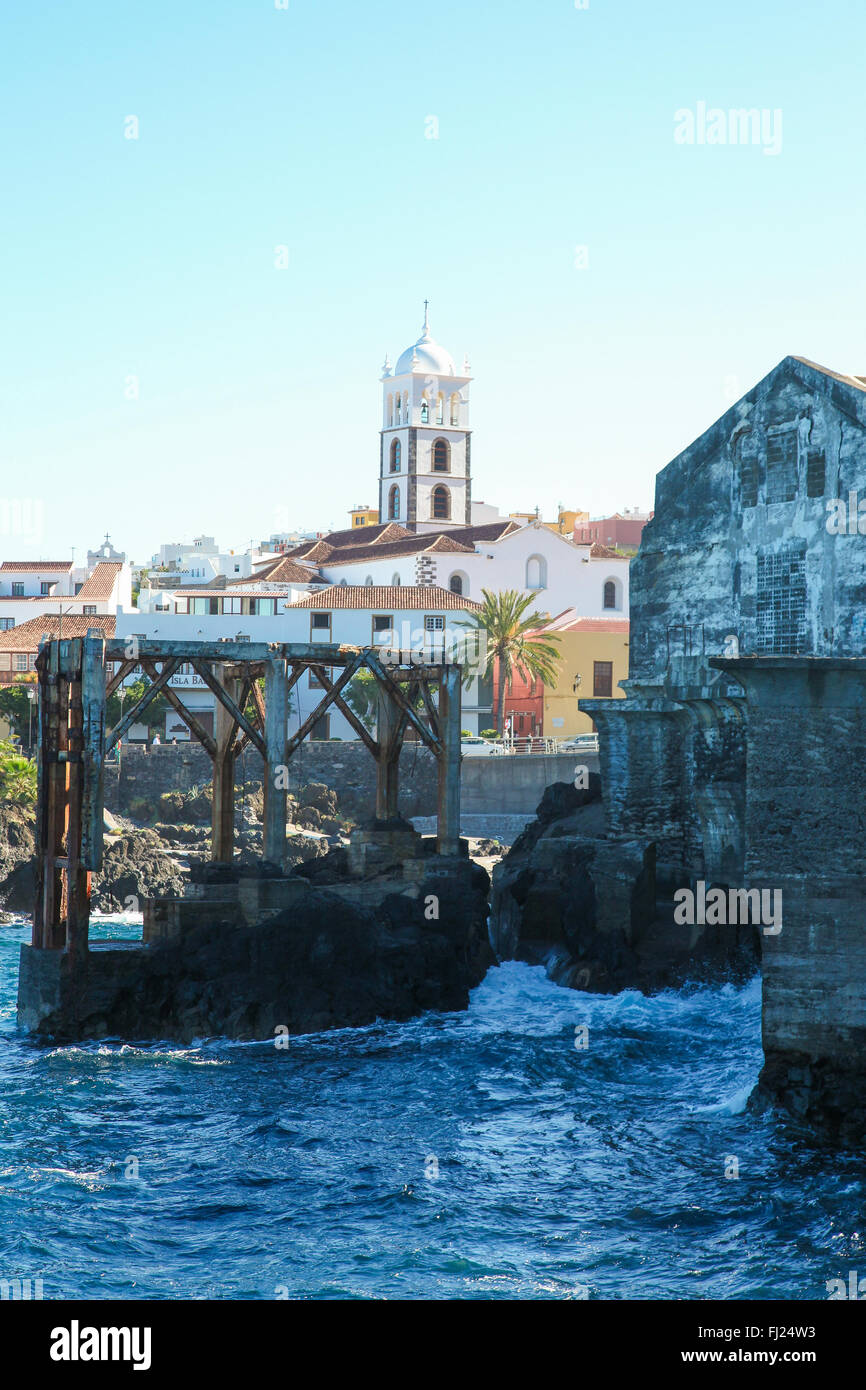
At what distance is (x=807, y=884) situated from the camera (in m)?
19.3

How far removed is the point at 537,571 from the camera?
82812 mm

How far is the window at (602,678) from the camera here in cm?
7188

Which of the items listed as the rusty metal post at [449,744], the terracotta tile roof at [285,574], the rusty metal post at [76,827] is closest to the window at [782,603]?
the rusty metal post at [449,744]

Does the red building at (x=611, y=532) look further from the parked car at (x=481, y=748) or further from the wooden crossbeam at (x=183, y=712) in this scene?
the wooden crossbeam at (x=183, y=712)

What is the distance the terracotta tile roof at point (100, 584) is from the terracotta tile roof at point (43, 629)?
557 centimetres

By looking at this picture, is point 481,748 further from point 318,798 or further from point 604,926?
point 604,926

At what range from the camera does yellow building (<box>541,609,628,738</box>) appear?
2798 inches

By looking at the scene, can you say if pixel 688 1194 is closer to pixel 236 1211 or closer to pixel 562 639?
pixel 236 1211

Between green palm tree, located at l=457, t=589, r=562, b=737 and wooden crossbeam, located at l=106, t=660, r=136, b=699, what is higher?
green palm tree, located at l=457, t=589, r=562, b=737

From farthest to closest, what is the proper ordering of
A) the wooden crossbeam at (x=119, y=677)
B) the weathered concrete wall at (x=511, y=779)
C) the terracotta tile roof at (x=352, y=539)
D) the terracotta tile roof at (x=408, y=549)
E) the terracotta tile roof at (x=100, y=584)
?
the terracotta tile roof at (x=352, y=539) → the terracotta tile roof at (x=408, y=549) → the terracotta tile roof at (x=100, y=584) → the weathered concrete wall at (x=511, y=779) → the wooden crossbeam at (x=119, y=677)

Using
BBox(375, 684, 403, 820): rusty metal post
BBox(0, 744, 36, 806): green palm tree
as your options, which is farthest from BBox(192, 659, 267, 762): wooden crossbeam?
BBox(0, 744, 36, 806): green palm tree

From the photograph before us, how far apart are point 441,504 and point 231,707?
67.6 m

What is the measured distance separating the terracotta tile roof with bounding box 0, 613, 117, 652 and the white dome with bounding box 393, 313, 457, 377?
1312 inches

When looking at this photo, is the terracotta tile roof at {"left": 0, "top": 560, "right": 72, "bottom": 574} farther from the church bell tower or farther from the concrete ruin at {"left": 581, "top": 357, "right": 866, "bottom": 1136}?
the concrete ruin at {"left": 581, "top": 357, "right": 866, "bottom": 1136}
